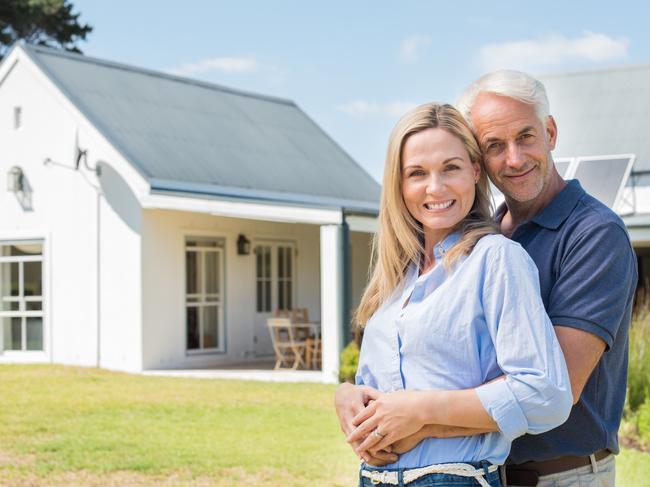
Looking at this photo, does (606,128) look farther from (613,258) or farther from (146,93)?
(613,258)

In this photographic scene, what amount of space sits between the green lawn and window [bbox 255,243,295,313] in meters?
4.59

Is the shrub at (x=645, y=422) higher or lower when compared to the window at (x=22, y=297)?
lower

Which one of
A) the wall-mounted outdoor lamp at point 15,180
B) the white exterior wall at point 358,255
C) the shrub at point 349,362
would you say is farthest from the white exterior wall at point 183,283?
the shrub at point 349,362

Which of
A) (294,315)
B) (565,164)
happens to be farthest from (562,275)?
(565,164)

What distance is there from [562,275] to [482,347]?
28cm

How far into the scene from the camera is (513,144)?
2.61 m

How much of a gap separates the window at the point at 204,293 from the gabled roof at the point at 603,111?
21.2 feet

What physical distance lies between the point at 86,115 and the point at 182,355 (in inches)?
169

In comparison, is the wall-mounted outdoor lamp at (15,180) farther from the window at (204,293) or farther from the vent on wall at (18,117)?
the window at (204,293)

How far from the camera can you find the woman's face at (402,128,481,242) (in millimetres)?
2477

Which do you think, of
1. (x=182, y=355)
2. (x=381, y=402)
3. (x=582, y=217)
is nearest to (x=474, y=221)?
(x=582, y=217)

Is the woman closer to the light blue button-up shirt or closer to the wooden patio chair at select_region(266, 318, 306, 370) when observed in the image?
the light blue button-up shirt

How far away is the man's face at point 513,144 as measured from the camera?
2600mm

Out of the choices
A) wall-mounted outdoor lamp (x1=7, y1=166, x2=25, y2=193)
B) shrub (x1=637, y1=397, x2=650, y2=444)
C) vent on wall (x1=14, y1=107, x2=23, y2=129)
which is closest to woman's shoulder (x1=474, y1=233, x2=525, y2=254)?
shrub (x1=637, y1=397, x2=650, y2=444)
